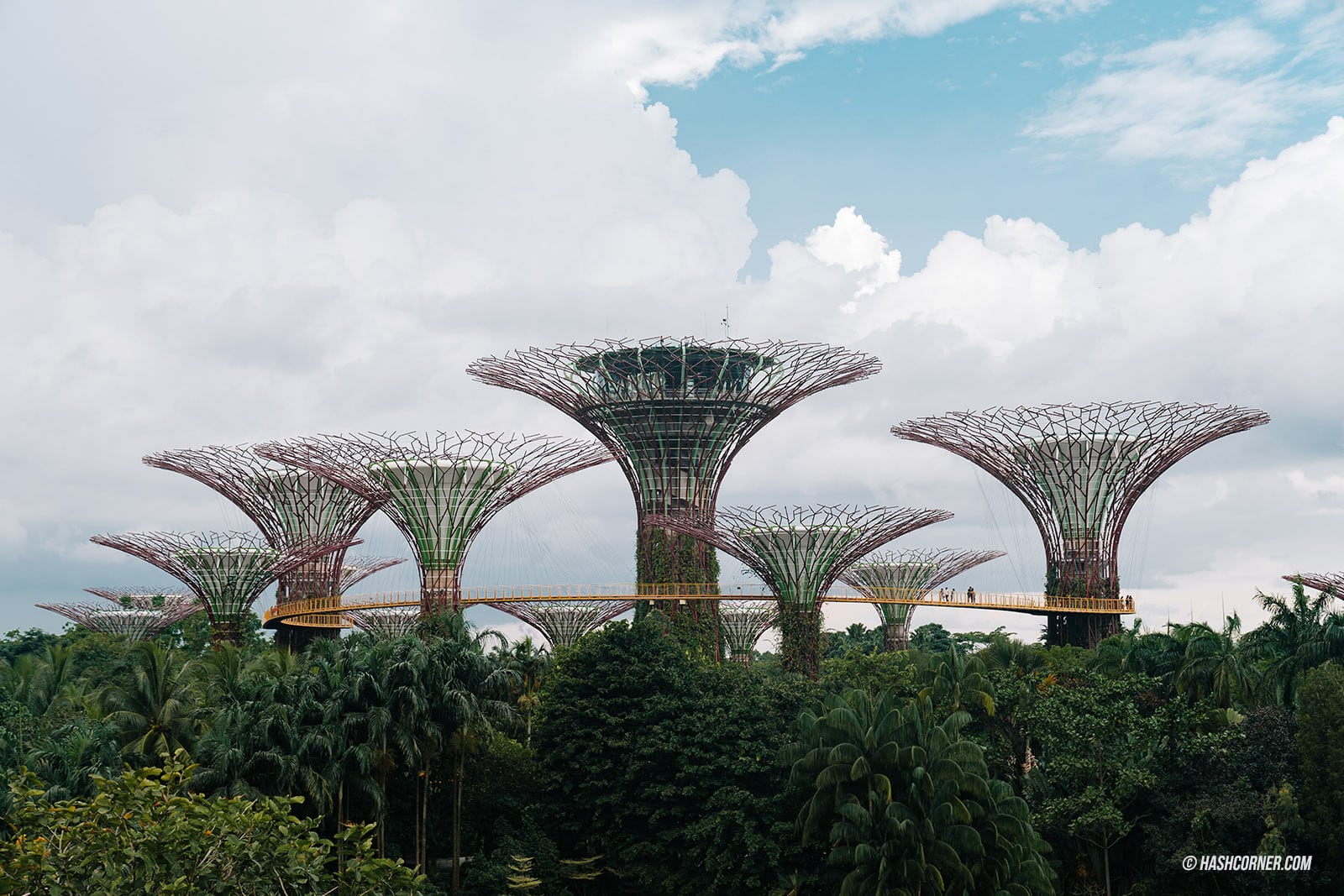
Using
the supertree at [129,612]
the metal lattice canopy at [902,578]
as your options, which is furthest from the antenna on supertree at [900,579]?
the supertree at [129,612]

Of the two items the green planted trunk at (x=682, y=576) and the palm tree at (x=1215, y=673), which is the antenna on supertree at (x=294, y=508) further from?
the palm tree at (x=1215, y=673)

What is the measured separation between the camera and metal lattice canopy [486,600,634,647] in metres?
69.5

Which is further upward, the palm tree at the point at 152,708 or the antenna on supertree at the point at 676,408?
the antenna on supertree at the point at 676,408

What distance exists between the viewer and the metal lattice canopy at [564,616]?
69.5 meters

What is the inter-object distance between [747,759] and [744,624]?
44.3m

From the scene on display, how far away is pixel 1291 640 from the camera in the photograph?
107ft

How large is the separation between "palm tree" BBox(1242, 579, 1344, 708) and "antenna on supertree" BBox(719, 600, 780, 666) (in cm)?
4173

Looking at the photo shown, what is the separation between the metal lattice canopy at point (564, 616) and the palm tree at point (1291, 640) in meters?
40.7

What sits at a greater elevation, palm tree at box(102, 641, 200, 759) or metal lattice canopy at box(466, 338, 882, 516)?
metal lattice canopy at box(466, 338, 882, 516)

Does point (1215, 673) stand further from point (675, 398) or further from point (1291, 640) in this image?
point (675, 398)

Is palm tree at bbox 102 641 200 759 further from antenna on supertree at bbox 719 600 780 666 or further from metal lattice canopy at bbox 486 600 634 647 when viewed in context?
antenna on supertree at bbox 719 600 780 666

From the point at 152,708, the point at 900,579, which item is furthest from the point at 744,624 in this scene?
the point at 152,708

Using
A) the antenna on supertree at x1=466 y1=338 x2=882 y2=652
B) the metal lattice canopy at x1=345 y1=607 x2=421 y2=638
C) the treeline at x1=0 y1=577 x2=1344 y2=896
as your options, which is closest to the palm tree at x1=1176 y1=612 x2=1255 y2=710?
the treeline at x1=0 y1=577 x2=1344 y2=896

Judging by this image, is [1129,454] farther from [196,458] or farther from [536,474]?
[196,458]
